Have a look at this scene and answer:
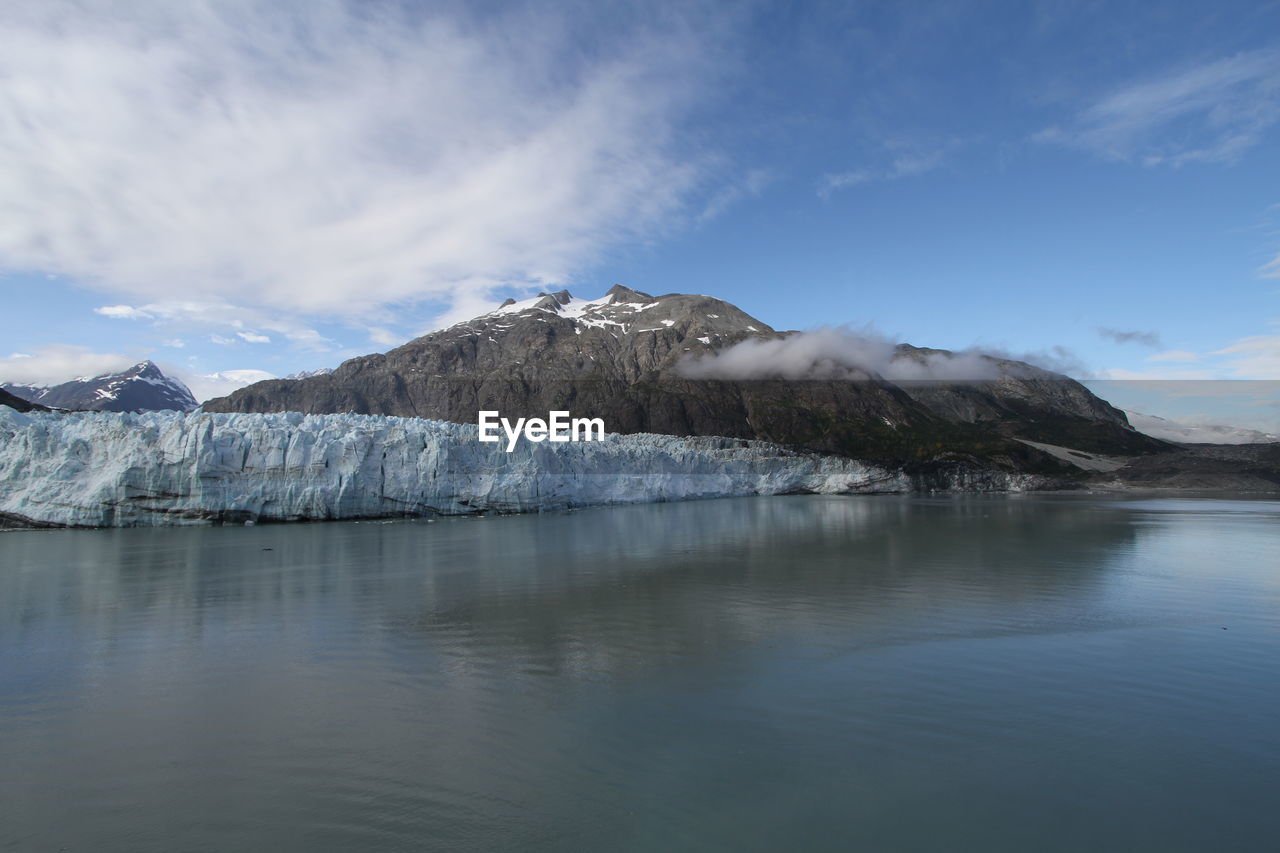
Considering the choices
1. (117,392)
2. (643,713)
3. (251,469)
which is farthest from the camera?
(117,392)

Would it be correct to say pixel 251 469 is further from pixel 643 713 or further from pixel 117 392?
pixel 117 392

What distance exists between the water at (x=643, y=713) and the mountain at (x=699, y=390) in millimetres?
86231

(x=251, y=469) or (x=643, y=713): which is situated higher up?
(x=251, y=469)

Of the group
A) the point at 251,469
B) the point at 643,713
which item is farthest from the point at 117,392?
the point at 643,713

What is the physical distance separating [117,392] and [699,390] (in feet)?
423

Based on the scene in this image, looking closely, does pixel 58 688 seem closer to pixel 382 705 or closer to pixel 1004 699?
pixel 382 705

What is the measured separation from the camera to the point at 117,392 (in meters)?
153

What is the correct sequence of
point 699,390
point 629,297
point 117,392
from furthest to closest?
point 629,297
point 117,392
point 699,390

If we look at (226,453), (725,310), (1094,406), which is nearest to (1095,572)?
(226,453)

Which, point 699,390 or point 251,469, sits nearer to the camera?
point 251,469

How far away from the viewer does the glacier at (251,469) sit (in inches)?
1110

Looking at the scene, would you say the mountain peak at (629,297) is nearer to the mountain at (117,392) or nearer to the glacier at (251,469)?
the mountain at (117,392)

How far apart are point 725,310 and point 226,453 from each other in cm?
15772

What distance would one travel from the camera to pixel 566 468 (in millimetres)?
45812
